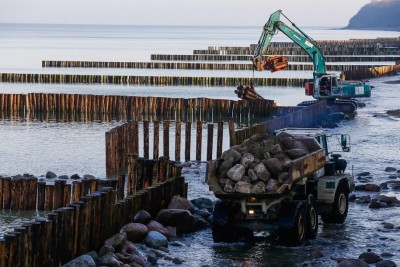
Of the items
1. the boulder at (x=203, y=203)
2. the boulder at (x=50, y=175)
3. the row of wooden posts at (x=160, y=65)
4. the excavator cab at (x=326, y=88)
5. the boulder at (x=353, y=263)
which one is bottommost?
the boulder at (x=353, y=263)

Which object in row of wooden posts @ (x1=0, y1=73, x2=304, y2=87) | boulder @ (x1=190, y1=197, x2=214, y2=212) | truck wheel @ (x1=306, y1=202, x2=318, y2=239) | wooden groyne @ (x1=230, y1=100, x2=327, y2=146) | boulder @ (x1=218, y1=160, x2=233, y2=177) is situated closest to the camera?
boulder @ (x1=218, y1=160, x2=233, y2=177)

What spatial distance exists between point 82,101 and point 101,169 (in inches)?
836

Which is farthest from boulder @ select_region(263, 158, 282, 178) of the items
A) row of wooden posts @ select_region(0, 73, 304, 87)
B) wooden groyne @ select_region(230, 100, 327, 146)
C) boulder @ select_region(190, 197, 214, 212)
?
row of wooden posts @ select_region(0, 73, 304, 87)

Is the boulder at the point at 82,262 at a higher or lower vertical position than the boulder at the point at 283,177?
lower

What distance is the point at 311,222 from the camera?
20.5 meters

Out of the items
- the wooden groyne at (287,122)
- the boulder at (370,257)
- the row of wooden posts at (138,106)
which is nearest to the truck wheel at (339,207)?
the boulder at (370,257)

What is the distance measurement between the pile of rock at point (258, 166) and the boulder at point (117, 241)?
2322 mm

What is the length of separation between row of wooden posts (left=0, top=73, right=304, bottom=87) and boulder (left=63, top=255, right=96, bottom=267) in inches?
2634

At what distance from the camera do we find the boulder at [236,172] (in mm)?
19312

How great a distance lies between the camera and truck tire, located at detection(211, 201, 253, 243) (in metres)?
19.7

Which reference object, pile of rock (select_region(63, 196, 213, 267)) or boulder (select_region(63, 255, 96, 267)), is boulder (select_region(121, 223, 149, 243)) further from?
boulder (select_region(63, 255, 96, 267))

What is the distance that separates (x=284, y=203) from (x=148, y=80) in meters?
68.0

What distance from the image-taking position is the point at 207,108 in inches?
2141

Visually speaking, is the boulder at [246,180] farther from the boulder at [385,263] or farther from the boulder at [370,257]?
the boulder at [385,263]
